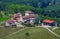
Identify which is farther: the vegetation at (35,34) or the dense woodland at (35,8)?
the dense woodland at (35,8)

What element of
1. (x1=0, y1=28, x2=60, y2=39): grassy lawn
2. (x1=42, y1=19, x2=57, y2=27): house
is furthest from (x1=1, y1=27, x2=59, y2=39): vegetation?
(x1=42, y1=19, x2=57, y2=27): house

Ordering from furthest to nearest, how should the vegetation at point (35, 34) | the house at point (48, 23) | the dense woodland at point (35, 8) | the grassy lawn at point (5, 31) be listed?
1. the dense woodland at point (35, 8)
2. the house at point (48, 23)
3. the grassy lawn at point (5, 31)
4. the vegetation at point (35, 34)

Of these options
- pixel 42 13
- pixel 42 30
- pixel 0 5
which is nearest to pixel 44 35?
pixel 42 30

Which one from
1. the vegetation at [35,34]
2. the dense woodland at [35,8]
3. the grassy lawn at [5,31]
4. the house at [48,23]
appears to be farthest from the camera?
the dense woodland at [35,8]

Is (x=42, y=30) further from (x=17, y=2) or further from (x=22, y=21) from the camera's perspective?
(x=17, y=2)

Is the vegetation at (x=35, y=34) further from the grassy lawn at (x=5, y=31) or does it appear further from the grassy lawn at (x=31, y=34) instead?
the grassy lawn at (x=5, y=31)

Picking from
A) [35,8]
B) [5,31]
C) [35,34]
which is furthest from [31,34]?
A: [35,8]

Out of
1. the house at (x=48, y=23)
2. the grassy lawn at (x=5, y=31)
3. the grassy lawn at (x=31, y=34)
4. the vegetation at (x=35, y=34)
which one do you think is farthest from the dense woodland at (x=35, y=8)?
the vegetation at (x=35, y=34)

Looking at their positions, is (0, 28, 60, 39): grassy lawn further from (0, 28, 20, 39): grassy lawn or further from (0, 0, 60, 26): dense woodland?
(0, 0, 60, 26): dense woodland
